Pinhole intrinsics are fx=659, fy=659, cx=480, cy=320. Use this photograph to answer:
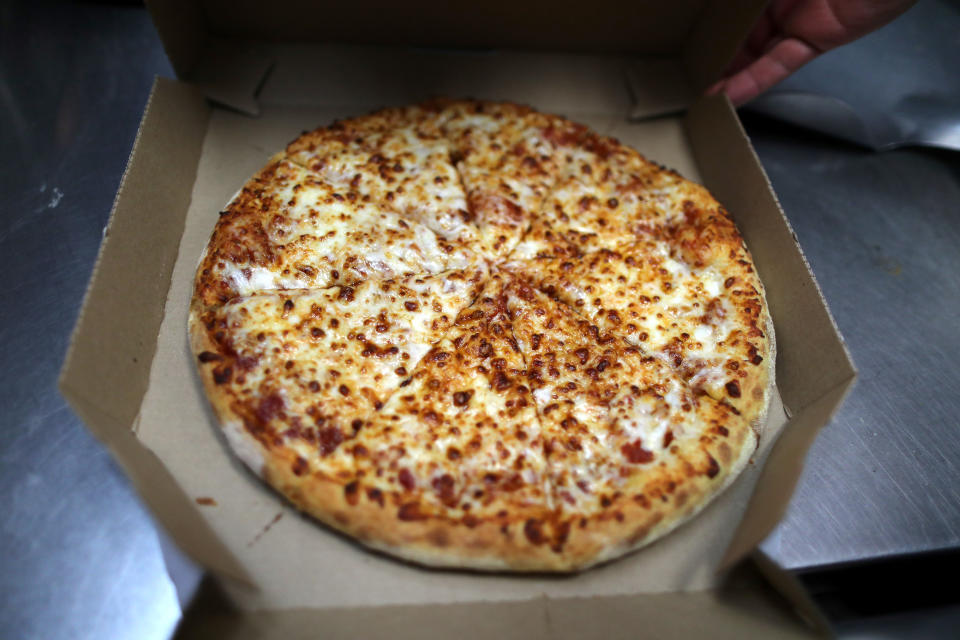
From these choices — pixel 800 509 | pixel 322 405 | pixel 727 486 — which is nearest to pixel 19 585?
pixel 322 405

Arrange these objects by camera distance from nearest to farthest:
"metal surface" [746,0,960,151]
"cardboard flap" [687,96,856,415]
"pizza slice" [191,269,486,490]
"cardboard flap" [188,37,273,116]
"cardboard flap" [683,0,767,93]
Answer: "pizza slice" [191,269,486,490] → "cardboard flap" [687,96,856,415] → "cardboard flap" [683,0,767,93] → "cardboard flap" [188,37,273,116] → "metal surface" [746,0,960,151]

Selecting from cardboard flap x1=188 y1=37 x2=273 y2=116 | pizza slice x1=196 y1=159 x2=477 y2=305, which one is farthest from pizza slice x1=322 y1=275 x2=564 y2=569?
cardboard flap x1=188 y1=37 x2=273 y2=116

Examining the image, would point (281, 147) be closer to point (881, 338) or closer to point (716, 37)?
point (716, 37)

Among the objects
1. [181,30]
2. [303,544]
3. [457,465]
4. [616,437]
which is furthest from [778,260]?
[181,30]

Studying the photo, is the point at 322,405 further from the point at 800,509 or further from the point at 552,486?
the point at 800,509

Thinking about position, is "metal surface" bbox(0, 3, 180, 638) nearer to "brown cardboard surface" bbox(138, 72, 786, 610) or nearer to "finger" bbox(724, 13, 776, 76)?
"brown cardboard surface" bbox(138, 72, 786, 610)
